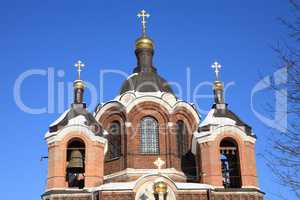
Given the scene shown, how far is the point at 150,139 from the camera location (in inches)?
846

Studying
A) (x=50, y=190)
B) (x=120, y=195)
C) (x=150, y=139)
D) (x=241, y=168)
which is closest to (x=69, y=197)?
(x=50, y=190)

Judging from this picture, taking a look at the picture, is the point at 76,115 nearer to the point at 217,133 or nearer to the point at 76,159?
the point at 76,159

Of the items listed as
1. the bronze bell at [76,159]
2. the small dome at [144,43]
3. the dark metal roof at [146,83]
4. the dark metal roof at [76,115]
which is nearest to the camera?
the bronze bell at [76,159]

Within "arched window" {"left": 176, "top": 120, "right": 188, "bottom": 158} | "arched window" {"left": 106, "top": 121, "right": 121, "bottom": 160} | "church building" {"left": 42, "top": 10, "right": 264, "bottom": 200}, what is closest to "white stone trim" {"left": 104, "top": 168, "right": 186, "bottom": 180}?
"church building" {"left": 42, "top": 10, "right": 264, "bottom": 200}

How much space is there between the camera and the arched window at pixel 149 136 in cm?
2131

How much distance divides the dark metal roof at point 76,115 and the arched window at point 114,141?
5.33 feet

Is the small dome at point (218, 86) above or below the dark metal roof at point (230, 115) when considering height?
above

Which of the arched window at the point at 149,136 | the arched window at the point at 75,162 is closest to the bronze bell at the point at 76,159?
the arched window at the point at 75,162

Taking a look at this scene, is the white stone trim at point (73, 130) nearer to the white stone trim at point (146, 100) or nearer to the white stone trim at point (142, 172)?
the white stone trim at point (142, 172)

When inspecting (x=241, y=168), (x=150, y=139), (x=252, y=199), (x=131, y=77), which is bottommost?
(x=252, y=199)

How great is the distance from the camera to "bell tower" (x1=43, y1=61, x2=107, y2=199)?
61.8 ft

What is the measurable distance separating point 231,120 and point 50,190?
743 centimetres

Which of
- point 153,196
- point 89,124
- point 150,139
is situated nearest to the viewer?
point 153,196

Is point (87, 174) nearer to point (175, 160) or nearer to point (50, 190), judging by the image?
point (50, 190)
